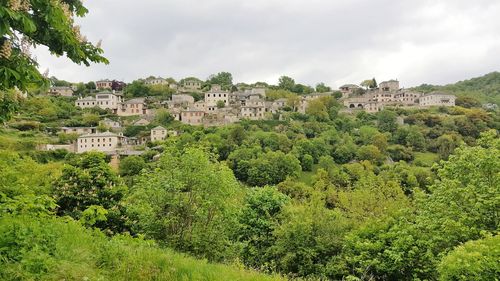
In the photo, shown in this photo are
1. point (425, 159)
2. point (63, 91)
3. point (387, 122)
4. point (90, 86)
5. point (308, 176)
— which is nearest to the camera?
point (308, 176)

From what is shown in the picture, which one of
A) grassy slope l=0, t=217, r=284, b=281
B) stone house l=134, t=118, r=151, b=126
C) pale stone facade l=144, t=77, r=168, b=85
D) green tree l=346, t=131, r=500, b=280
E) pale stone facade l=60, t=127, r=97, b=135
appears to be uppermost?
pale stone facade l=144, t=77, r=168, b=85

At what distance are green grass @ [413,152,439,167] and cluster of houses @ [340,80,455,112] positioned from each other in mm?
41017

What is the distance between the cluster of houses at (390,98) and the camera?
128 m

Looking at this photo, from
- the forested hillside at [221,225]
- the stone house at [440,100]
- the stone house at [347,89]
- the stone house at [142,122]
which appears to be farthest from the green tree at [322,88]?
the forested hillside at [221,225]

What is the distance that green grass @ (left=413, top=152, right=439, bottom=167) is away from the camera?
78438 mm

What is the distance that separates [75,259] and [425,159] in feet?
282

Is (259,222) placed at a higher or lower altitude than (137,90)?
lower

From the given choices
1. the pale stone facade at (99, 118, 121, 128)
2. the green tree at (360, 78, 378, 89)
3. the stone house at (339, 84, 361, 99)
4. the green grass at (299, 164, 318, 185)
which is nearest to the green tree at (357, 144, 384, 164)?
the green grass at (299, 164, 318, 185)

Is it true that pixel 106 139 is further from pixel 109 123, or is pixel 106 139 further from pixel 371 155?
pixel 371 155

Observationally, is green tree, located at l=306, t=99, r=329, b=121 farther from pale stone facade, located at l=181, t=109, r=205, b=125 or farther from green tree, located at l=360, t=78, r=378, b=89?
green tree, located at l=360, t=78, r=378, b=89

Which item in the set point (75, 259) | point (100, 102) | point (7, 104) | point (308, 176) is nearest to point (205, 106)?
point (100, 102)

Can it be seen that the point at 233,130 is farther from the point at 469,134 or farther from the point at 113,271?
the point at 113,271

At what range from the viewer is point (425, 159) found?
3246 inches

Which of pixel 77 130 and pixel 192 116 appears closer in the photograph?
pixel 77 130
